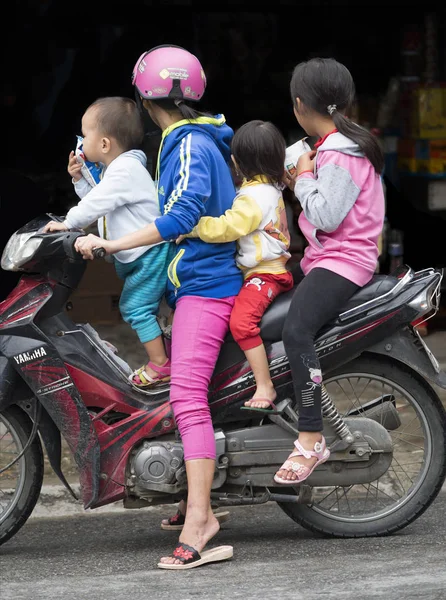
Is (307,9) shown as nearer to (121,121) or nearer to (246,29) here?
(246,29)

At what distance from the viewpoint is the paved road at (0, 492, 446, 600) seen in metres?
4.30

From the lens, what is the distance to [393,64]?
9172 mm

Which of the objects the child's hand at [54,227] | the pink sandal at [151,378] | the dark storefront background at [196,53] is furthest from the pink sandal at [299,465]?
the dark storefront background at [196,53]

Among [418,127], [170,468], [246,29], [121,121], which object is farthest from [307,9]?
[170,468]

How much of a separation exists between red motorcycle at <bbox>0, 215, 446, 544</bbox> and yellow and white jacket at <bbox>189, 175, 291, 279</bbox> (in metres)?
0.18

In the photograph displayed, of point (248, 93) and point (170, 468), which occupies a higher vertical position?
point (248, 93)

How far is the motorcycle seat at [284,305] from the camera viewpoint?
472cm

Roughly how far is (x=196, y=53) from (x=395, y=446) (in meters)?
4.61

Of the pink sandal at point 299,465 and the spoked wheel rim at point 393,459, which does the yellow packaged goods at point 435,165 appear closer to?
the spoked wheel rim at point 393,459

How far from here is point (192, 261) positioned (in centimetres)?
470

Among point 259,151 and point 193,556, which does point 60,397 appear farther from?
point 259,151

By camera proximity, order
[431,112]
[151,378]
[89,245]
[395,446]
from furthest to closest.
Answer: [431,112], [395,446], [151,378], [89,245]

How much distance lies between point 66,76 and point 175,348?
4.50m

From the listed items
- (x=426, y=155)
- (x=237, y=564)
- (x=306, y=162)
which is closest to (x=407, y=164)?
(x=426, y=155)
